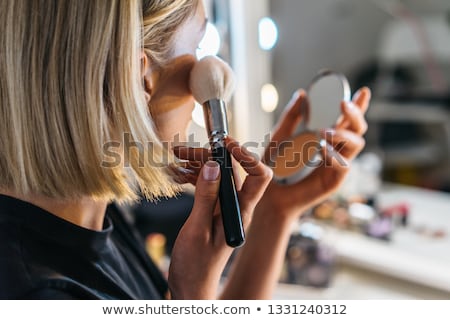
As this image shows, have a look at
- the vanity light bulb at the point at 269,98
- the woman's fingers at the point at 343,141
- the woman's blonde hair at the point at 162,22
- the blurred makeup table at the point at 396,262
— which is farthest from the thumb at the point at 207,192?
the vanity light bulb at the point at 269,98

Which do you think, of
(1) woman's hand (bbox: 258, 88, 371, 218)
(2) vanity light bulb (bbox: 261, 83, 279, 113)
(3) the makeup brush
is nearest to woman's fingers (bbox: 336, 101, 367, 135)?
(1) woman's hand (bbox: 258, 88, 371, 218)

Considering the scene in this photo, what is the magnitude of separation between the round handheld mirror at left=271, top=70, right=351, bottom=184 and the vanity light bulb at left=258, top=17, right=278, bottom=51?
0.23 m

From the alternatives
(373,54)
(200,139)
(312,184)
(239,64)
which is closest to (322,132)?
(312,184)

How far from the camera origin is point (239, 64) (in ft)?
3.04

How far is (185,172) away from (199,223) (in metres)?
0.05

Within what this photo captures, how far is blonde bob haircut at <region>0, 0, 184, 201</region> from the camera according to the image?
1.45 ft

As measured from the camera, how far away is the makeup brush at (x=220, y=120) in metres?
0.46

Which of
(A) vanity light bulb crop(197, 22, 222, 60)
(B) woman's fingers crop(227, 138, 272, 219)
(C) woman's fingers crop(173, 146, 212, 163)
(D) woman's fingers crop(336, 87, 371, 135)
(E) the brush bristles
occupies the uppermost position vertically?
(A) vanity light bulb crop(197, 22, 222, 60)

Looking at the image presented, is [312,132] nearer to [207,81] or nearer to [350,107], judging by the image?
[350,107]

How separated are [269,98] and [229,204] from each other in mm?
549

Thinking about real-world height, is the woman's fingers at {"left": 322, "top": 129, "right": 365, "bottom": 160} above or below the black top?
above

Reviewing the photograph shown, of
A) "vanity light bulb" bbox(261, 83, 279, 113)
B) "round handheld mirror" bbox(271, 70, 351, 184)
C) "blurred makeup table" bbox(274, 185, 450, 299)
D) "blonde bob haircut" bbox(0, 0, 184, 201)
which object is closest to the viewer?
"blonde bob haircut" bbox(0, 0, 184, 201)

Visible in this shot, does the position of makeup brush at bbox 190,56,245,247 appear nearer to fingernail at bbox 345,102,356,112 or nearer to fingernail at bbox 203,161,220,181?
fingernail at bbox 203,161,220,181
